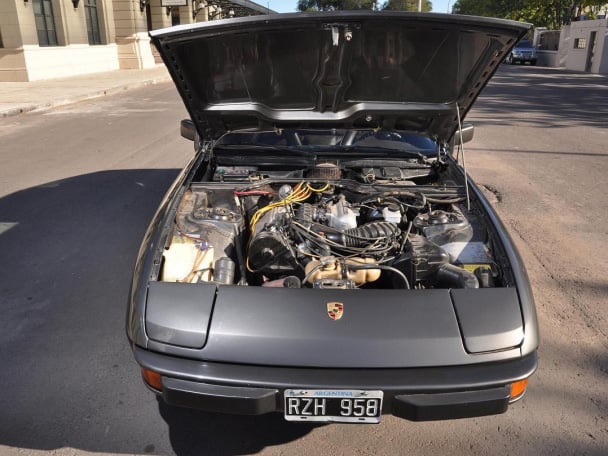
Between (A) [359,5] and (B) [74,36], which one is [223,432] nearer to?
(B) [74,36]

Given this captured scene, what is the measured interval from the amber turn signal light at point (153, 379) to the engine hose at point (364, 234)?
49.5 inches

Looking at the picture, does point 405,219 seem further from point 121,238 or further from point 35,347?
point 121,238

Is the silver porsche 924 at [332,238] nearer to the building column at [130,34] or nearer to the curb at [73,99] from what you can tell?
the curb at [73,99]

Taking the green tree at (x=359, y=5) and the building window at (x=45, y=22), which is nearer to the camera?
the building window at (x=45, y=22)

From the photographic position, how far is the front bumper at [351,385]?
197cm

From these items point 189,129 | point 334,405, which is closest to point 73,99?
point 189,129

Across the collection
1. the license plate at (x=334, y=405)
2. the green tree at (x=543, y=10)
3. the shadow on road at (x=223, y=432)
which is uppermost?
the green tree at (x=543, y=10)

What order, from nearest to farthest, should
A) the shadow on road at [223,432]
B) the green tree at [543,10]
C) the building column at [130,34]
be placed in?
the shadow on road at [223,432] → the building column at [130,34] → the green tree at [543,10]

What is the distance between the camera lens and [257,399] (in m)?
1.97

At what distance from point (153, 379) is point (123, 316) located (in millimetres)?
1557

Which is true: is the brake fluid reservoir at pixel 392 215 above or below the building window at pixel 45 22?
below

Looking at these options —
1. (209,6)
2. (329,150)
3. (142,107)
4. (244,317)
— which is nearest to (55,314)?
(244,317)

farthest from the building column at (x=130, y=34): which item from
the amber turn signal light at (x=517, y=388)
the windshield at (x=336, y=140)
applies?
the amber turn signal light at (x=517, y=388)

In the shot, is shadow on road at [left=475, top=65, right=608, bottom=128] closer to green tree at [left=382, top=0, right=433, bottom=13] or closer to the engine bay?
the engine bay
